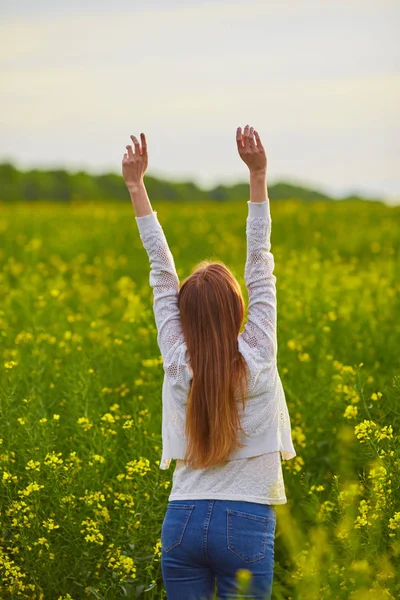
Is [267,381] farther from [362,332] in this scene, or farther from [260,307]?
[362,332]

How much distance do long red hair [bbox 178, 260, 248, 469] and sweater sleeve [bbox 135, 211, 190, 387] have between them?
41mm

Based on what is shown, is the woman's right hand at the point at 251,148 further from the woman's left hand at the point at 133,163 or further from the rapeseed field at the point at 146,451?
the rapeseed field at the point at 146,451

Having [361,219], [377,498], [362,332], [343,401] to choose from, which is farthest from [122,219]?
[377,498]

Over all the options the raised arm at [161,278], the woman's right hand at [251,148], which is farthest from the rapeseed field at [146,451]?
the woman's right hand at [251,148]

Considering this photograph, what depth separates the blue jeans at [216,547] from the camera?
2.55m

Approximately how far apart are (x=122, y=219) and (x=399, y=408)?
14.7 meters

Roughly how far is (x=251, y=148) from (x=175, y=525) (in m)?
1.23

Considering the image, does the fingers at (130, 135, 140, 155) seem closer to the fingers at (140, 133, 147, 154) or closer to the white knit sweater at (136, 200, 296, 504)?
the fingers at (140, 133, 147, 154)

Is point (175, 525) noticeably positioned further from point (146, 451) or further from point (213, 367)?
point (146, 451)

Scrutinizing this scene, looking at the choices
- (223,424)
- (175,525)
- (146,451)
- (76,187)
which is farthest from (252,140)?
(76,187)

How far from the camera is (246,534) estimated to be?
257 cm

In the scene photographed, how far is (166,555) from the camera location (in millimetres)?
2623

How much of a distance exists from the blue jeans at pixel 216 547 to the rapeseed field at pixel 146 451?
0.12m

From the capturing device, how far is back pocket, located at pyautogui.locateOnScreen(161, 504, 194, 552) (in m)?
2.58
